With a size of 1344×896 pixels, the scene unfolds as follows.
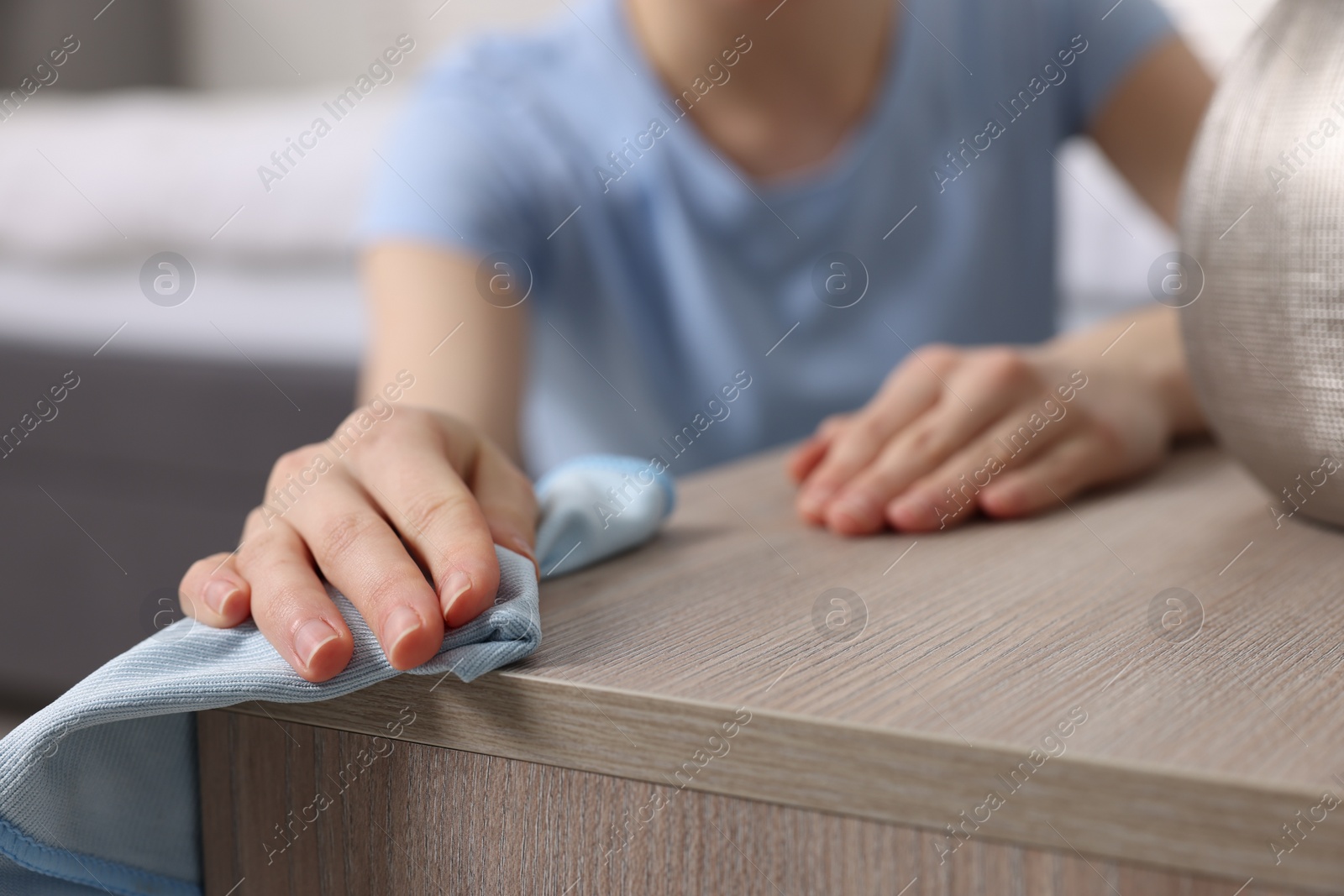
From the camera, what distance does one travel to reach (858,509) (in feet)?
1.58

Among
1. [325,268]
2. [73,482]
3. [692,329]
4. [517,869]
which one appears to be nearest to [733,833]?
[517,869]

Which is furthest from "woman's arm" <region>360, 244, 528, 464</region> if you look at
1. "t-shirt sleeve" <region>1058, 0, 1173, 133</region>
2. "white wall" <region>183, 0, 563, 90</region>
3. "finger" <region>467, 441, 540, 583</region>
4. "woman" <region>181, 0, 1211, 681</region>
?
"white wall" <region>183, 0, 563, 90</region>

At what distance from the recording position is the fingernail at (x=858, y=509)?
48 cm

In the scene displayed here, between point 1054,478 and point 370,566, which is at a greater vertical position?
point 370,566

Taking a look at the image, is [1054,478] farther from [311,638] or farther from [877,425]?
[311,638]

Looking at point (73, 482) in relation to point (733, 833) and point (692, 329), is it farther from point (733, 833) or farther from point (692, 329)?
point (733, 833)

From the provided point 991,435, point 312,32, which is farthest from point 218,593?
point 312,32

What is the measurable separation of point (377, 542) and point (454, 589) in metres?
0.04

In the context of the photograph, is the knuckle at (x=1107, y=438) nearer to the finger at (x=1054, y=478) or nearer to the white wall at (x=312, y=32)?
the finger at (x=1054, y=478)

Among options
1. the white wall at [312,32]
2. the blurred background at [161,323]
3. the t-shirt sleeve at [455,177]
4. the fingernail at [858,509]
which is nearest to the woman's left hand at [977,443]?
the fingernail at [858,509]

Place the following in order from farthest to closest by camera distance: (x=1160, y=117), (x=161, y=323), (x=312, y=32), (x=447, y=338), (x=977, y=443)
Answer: (x=312, y=32) → (x=161, y=323) → (x=1160, y=117) → (x=447, y=338) → (x=977, y=443)

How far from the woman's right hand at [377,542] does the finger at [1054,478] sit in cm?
20

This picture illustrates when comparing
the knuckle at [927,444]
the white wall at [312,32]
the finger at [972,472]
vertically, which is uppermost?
the white wall at [312,32]

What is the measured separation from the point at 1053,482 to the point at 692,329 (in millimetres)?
410
